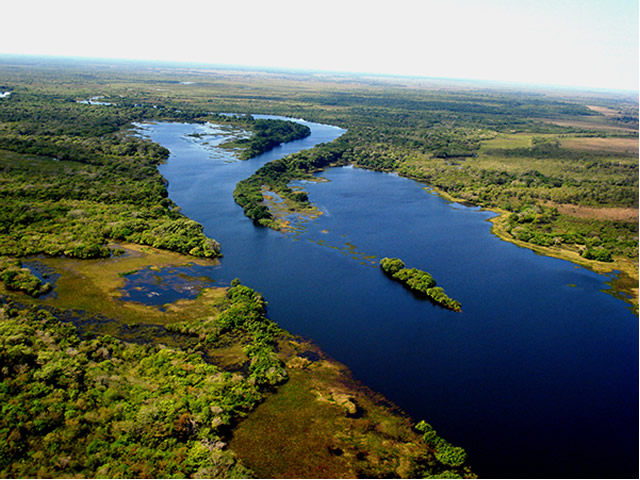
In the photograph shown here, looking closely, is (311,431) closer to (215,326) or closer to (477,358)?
(215,326)

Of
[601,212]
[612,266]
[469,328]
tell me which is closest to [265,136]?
[601,212]

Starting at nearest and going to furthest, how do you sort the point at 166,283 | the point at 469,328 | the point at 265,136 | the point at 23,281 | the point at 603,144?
the point at 469,328 → the point at 23,281 → the point at 166,283 → the point at 265,136 → the point at 603,144

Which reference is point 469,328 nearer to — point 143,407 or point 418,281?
point 418,281

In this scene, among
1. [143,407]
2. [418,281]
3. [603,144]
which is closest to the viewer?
[143,407]

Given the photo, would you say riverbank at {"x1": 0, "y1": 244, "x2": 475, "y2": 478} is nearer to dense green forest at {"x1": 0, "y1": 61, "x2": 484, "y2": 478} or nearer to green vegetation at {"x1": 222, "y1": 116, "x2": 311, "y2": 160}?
dense green forest at {"x1": 0, "y1": 61, "x2": 484, "y2": 478}

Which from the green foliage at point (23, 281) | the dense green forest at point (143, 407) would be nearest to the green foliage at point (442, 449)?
the dense green forest at point (143, 407)
